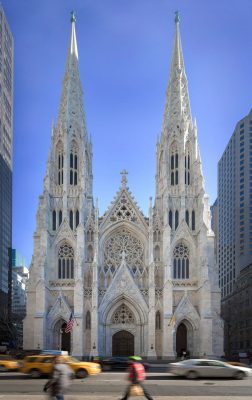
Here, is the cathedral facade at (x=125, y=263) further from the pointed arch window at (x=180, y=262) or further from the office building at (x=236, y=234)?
the office building at (x=236, y=234)

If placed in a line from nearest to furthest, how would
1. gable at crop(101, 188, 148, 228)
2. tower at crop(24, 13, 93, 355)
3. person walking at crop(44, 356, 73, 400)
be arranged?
1. person walking at crop(44, 356, 73, 400)
2. tower at crop(24, 13, 93, 355)
3. gable at crop(101, 188, 148, 228)

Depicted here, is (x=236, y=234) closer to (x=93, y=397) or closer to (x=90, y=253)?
(x=90, y=253)

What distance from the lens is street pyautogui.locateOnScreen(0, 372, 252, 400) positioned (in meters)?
20.8

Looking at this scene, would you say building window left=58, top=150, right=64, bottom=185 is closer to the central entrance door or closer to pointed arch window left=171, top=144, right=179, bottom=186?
pointed arch window left=171, top=144, right=179, bottom=186

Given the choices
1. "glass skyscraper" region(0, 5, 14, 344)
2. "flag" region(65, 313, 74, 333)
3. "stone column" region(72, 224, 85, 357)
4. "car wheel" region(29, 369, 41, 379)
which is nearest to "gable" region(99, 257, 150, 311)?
"stone column" region(72, 224, 85, 357)

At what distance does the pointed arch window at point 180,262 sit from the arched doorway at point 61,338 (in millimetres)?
13699

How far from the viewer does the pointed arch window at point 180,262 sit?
6375 cm

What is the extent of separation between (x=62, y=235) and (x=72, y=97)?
58.5 ft

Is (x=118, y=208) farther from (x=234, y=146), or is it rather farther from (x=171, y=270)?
(x=234, y=146)

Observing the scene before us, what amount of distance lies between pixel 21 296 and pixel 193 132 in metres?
118

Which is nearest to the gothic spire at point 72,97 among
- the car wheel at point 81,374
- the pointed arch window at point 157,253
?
the pointed arch window at point 157,253

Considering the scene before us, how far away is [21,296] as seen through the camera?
172m

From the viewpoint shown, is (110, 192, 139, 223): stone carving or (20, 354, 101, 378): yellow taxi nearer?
(20, 354, 101, 378): yellow taxi

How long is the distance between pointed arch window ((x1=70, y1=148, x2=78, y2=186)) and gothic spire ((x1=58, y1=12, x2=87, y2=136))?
254cm
